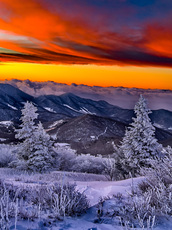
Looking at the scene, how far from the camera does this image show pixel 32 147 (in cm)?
2053

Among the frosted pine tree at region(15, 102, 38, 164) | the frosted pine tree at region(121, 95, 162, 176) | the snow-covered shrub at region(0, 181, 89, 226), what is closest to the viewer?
the snow-covered shrub at region(0, 181, 89, 226)

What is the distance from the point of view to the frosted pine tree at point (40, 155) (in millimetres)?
20094

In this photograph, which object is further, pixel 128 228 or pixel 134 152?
pixel 134 152

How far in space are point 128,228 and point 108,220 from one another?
1.67 ft

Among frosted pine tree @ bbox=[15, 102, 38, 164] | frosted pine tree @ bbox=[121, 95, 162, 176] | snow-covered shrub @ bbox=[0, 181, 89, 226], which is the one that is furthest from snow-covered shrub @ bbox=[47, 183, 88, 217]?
frosted pine tree @ bbox=[15, 102, 38, 164]

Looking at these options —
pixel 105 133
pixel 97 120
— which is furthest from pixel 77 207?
pixel 97 120

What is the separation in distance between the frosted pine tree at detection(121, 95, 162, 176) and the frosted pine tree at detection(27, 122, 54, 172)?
7125 millimetres

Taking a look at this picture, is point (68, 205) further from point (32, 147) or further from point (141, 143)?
point (32, 147)

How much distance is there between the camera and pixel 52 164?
22.3 metres

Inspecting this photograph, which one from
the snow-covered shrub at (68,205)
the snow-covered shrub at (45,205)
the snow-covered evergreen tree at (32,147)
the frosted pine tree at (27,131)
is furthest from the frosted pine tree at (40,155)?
the snow-covered shrub at (68,205)

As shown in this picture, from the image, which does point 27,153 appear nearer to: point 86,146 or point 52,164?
point 52,164

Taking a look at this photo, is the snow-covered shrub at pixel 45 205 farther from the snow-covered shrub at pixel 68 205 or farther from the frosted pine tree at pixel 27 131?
the frosted pine tree at pixel 27 131

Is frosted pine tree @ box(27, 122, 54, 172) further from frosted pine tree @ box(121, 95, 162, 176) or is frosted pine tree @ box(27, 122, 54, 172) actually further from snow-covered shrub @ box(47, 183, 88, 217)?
snow-covered shrub @ box(47, 183, 88, 217)

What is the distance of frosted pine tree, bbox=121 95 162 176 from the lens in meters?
17.3
